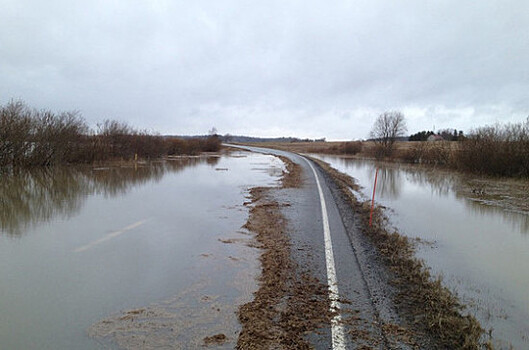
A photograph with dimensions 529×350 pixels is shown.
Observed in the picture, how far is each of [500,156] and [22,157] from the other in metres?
35.3

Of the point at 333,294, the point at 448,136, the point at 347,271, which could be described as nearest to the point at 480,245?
the point at 347,271

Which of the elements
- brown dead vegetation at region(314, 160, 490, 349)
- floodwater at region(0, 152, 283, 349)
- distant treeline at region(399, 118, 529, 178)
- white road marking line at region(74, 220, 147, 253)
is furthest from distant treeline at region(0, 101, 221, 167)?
distant treeline at region(399, 118, 529, 178)

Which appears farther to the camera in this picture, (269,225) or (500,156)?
(500,156)

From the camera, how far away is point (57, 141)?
27.6 m

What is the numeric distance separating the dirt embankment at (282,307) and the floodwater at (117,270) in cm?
26

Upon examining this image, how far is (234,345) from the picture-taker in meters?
3.98

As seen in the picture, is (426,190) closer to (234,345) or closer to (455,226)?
(455,226)

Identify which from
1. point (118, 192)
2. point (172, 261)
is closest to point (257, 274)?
point (172, 261)

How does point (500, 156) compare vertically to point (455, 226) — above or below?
above

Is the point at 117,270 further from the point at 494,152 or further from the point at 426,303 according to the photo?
the point at 494,152

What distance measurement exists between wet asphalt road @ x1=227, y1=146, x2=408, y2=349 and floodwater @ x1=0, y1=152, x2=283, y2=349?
1201 millimetres

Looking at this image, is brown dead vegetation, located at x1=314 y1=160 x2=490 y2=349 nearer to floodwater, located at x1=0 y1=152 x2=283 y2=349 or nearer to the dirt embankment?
the dirt embankment

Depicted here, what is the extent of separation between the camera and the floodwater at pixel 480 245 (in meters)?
5.08

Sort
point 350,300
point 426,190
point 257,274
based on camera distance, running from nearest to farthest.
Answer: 1. point 350,300
2. point 257,274
3. point 426,190
